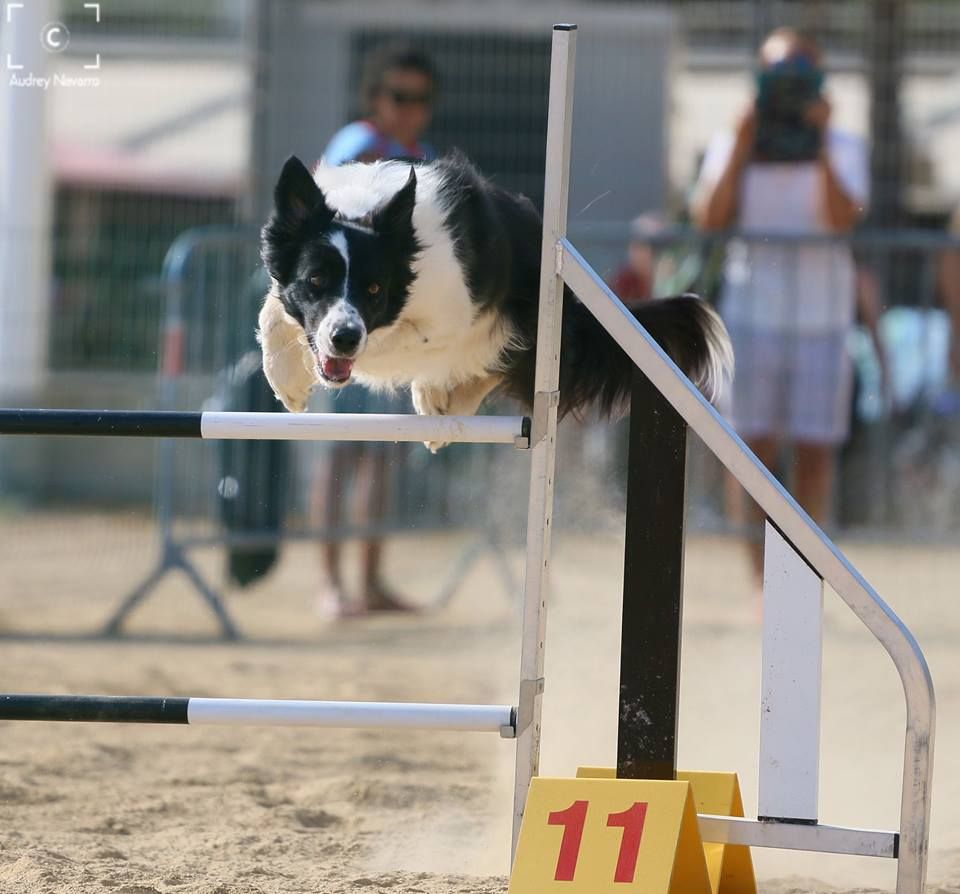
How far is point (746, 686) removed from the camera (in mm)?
5258

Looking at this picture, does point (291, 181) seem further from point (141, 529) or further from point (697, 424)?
point (141, 529)

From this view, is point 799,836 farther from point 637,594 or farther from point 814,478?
point 814,478

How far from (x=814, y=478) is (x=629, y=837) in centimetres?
416

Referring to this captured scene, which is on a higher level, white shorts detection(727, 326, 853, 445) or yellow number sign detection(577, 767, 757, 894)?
white shorts detection(727, 326, 853, 445)

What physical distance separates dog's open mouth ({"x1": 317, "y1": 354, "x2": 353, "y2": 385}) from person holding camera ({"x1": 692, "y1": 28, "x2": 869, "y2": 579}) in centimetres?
372

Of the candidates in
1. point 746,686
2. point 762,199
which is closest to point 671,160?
point 762,199

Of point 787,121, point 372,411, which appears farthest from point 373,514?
point 787,121

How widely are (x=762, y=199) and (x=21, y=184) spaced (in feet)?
12.8

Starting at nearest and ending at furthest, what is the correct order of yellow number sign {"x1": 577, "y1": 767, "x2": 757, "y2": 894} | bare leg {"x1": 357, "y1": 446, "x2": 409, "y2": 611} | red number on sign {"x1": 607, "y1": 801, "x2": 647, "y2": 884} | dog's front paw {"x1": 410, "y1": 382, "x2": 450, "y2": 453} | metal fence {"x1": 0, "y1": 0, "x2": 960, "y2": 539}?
red number on sign {"x1": 607, "y1": 801, "x2": 647, "y2": 884}, yellow number sign {"x1": 577, "y1": 767, "x2": 757, "y2": 894}, dog's front paw {"x1": 410, "y1": 382, "x2": 450, "y2": 453}, bare leg {"x1": 357, "y1": 446, "x2": 409, "y2": 611}, metal fence {"x1": 0, "y1": 0, "x2": 960, "y2": 539}

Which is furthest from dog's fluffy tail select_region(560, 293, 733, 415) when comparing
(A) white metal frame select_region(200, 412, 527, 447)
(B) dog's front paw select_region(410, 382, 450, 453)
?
(A) white metal frame select_region(200, 412, 527, 447)

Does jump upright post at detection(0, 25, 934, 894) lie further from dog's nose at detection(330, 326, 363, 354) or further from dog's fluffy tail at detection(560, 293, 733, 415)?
dog's fluffy tail at detection(560, 293, 733, 415)

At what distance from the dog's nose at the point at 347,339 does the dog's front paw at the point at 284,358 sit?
243mm

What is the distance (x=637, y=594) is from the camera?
272cm

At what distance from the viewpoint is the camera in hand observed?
6.32 m
